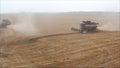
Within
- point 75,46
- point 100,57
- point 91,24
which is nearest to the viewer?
point 100,57

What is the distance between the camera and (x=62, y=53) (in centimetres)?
989

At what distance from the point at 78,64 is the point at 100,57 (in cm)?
105

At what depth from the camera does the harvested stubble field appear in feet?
28.6

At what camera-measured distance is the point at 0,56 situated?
381 inches

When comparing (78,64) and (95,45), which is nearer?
(78,64)

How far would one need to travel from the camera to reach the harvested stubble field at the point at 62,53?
871 centimetres
